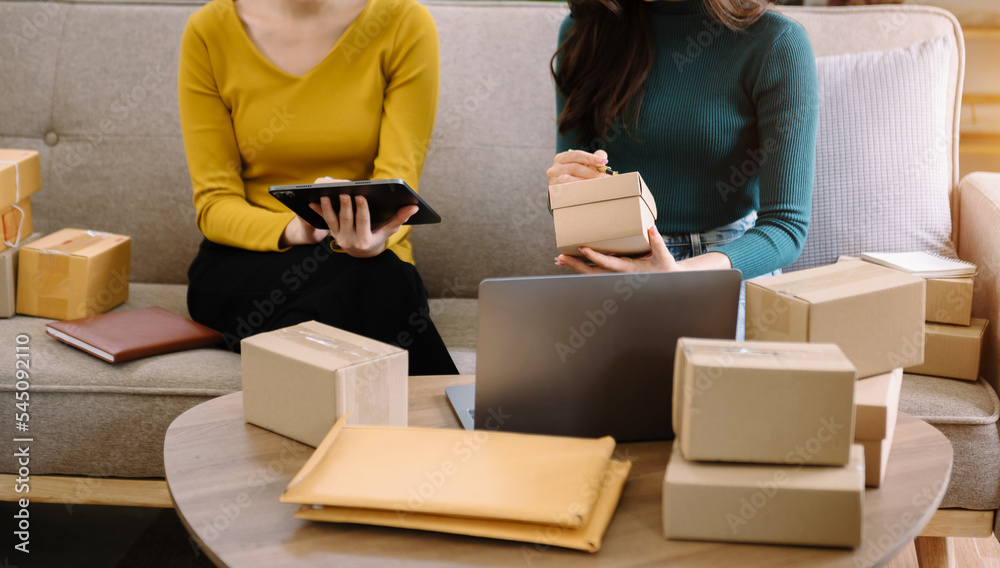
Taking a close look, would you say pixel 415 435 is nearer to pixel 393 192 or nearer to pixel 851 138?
pixel 393 192

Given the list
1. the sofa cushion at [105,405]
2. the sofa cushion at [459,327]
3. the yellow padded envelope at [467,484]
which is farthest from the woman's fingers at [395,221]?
the yellow padded envelope at [467,484]

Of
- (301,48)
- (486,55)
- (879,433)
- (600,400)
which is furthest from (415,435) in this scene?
(486,55)

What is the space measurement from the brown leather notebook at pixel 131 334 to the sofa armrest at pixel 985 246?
53.3 inches

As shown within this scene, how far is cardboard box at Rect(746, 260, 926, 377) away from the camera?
2.60ft

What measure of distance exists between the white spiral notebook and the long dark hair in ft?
1.66

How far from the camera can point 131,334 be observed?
137 centimetres

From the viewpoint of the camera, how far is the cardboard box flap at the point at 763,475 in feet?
2.11

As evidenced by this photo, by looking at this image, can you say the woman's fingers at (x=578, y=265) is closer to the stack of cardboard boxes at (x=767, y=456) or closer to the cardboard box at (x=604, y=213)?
the cardboard box at (x=604, y=213)

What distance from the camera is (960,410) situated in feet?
4.06

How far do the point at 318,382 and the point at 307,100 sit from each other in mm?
886

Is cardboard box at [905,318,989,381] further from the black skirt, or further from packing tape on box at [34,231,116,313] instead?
packing tape on box at [34,231,116,313]

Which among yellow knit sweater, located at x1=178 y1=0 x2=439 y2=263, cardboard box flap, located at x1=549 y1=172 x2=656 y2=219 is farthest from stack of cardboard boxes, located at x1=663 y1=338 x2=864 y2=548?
yellow knit sweater, located at x1=178 y1=0 x2=439 y2=263

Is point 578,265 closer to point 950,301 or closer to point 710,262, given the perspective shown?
point 710,262

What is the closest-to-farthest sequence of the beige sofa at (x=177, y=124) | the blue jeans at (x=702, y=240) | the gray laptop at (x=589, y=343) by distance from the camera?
the gray laptop at (x=589, y=343) → the blue jeans at (x=702, y=240) → the beige sofa at (x=177, y=124)
